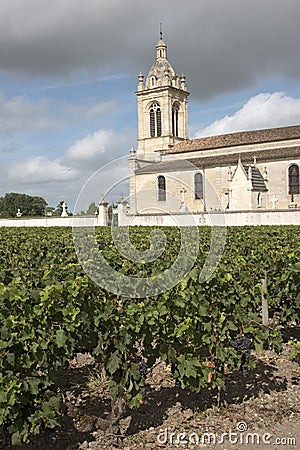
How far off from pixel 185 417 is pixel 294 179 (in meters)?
37.8

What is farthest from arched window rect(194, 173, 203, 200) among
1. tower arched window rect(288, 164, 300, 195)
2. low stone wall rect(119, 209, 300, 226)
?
low stone wall rect(119, 209, 300, 226)

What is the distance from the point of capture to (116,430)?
4367 mm

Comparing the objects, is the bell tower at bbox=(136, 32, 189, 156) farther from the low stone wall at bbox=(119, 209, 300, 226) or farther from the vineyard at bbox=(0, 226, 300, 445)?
the vineyard at bbox=(0, 226, 300, 445)

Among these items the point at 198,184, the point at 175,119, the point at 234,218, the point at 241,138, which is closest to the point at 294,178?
the point at 241,138

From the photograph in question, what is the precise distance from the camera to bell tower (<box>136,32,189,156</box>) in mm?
56281

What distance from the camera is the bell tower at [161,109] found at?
56.3 meters

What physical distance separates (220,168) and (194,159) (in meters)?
5.16

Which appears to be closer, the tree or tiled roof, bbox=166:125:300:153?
tiled roof, bbox=166:125:300:153

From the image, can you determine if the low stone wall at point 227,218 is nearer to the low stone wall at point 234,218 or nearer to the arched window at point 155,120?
the low stone wall at point 234,218

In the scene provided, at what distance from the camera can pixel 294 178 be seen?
4034 centimetres

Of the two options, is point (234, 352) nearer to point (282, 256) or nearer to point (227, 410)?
point (227, 410)

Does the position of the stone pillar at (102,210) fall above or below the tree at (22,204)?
below

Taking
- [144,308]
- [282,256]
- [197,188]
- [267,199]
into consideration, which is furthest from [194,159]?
[144,308]

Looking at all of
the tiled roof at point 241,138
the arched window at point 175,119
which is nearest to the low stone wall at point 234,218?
the tiled roof at point 241,138
